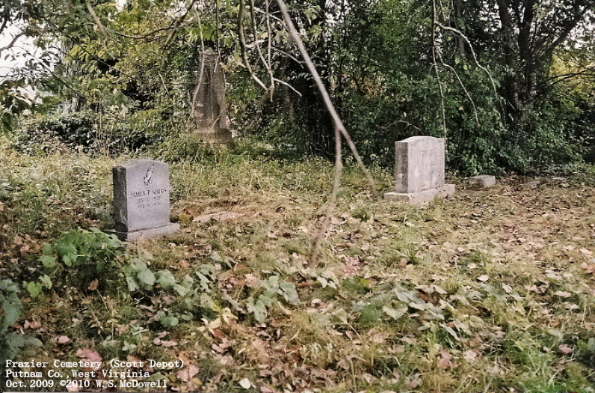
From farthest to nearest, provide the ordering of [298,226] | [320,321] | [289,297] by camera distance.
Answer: [298,226], [289,297], [320,321]

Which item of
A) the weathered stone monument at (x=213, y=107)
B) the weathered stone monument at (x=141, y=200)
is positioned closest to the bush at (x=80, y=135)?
the weathered stone monument at (x=213, y=107)

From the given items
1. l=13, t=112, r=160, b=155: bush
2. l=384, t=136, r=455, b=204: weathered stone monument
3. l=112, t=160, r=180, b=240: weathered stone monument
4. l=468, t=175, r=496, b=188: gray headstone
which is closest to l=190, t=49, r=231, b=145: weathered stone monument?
l=13, t=112, r=160, b=155: bush

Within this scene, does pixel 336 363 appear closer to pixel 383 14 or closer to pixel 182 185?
pixel 182 185

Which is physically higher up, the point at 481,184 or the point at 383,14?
the point at 383,14

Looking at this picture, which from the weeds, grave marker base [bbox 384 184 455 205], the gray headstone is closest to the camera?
the weeds

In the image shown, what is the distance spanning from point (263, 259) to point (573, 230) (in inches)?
146

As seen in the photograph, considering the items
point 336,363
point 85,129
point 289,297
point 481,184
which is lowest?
point 336,363

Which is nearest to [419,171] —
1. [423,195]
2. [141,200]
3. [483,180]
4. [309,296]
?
[423,195]

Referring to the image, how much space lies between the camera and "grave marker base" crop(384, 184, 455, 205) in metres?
7.65

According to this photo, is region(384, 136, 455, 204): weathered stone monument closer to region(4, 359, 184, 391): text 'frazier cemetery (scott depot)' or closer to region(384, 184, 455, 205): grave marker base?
region(384, 184, 455, 205): grave marker base

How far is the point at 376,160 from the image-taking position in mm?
10578

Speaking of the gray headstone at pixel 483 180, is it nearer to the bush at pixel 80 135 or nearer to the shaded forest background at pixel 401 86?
the shaded forest background at pixel 401 86

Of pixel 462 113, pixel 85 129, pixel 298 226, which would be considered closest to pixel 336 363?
pixel 298 226

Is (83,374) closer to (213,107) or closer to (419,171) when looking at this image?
(419,171)
